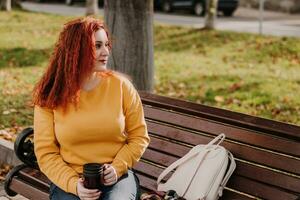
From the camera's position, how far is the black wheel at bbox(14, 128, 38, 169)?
154 inches

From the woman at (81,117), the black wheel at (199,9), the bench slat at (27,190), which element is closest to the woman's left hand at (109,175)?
the woman at (81,117)

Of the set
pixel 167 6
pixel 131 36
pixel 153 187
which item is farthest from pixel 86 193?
pixel 167 6

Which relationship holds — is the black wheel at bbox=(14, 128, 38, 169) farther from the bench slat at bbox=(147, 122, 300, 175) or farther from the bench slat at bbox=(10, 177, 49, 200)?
the bench slat at bbox=(147, 122, 300, 175)

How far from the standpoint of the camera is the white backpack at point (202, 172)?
3.45 meters

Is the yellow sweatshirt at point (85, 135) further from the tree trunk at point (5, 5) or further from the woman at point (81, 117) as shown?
the tree trunk at point (5, 5)

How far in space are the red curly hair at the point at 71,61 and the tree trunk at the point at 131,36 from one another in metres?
2.45

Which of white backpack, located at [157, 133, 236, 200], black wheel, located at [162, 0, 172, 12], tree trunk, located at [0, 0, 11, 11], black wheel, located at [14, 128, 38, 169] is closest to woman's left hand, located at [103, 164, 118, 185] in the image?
white backpack, located at [157, 133, 236, 200]

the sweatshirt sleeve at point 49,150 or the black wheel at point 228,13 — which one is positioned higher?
the sweatshirt sleeve at point 49,150

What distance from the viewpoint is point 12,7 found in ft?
67.8

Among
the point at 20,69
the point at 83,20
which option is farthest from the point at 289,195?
the point at 20,69

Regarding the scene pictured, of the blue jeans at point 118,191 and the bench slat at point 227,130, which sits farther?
the bench slat at point 227,130

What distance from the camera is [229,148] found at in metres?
3.73

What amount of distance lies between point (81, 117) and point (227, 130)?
1022mm

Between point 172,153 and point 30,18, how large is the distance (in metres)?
13.4
